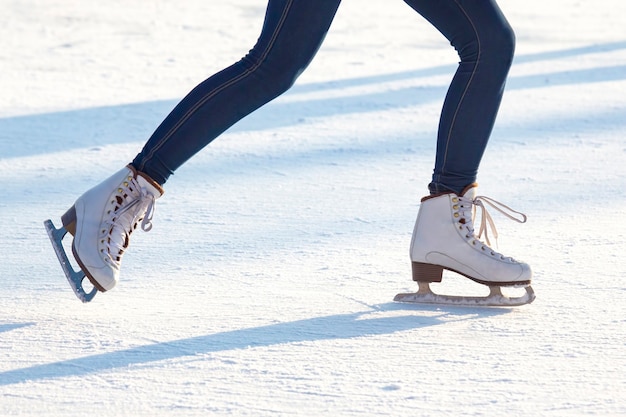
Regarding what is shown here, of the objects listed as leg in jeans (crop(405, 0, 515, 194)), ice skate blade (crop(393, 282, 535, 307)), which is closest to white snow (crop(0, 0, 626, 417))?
ice skate blade (crop(393, 282, 535, 307))

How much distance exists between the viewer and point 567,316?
217 centimetres

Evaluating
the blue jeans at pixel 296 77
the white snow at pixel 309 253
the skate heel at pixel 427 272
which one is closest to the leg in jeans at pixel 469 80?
the blue jeans at pixel 296 77

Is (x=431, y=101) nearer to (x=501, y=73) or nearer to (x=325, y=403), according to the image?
(x=501, y=73)

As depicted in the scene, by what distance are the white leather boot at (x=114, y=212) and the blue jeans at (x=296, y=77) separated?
0.10 ft

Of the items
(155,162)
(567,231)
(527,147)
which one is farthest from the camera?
(527,147)

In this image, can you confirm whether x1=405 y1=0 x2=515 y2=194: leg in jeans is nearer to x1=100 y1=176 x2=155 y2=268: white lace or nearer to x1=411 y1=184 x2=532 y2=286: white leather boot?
x1=411 y1=184 x2=532 y2=286: white leather boot

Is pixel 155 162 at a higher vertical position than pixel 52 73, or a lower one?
higher

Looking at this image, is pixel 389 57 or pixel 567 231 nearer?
pixel 567 231

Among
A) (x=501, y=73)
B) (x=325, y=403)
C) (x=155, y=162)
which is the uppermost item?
(x=501, y=73)

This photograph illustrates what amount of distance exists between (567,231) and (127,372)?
→ 1.36 m

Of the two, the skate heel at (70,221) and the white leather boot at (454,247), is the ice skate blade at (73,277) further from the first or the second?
the white leather boot at (454,247)

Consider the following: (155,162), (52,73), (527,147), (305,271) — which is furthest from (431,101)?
(155,162)

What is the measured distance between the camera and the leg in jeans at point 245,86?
2.09 m

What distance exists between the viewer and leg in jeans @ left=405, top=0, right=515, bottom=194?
2.17m
